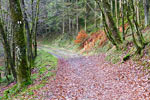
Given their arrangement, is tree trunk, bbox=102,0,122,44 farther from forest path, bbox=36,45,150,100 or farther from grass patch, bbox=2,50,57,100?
grass patch, bbox=2,50,57,100

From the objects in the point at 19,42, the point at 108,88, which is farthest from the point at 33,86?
the point at 108,88

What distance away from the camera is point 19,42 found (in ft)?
24.6

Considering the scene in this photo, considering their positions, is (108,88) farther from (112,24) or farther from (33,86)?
(112,24)

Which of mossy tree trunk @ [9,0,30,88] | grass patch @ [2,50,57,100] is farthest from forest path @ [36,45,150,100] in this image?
mossy tree trunk @ [9,0,30,88]

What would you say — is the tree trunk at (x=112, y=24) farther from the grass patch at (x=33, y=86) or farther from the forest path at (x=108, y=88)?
the grass patch at (x=33, y=86)

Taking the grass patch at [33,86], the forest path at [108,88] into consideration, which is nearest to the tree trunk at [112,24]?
the forest path at [108,88]

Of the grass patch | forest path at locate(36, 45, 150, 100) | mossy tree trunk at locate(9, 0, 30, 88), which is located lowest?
the grass patch

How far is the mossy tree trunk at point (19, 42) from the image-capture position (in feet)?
23.8

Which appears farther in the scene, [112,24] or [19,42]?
[112,24]

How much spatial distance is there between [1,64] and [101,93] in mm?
22209

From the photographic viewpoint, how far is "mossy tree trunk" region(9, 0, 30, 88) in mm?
7246

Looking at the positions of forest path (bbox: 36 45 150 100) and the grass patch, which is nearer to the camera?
forest path (bbox: 36 45 150 100)

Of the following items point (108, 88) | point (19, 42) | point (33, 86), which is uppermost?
point (19, 42)

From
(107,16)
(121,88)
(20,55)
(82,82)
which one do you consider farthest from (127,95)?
(107,16)
